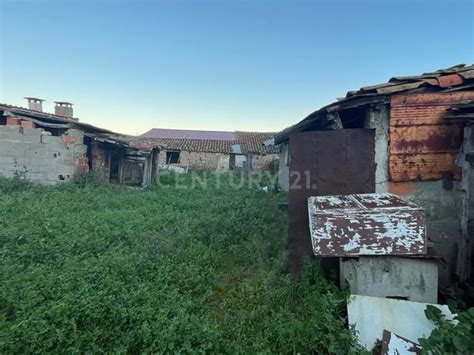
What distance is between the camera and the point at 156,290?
339cm

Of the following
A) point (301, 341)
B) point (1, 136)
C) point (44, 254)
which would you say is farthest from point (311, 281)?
point (1, 136)

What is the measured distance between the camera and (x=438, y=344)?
1969 millimetres

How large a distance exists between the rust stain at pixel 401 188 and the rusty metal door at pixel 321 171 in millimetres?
229

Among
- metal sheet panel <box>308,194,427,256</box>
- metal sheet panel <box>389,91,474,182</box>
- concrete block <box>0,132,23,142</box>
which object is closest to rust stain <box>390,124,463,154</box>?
metal sheet panel <box>389,91,474,182</box>

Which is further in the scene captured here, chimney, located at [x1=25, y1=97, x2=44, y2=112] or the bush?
chimney, located at [x1=25, y1=97, x2=44, y2=112]

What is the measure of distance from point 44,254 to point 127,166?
9.55m

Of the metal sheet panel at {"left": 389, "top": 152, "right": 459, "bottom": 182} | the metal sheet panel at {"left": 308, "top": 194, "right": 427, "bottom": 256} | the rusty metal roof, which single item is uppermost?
the rusty metal roof

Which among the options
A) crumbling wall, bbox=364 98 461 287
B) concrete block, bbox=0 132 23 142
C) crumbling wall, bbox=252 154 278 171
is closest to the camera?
crumbling wall, bbox=364 98 461 287

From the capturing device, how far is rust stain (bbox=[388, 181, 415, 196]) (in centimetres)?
372

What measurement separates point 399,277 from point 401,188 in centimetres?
142

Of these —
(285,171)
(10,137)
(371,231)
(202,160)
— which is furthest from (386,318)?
(202,160)

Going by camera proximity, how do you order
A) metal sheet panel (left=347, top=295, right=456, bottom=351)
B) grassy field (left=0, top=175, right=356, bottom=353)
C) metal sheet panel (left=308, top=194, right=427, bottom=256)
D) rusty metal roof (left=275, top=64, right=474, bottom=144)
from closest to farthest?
metal sheet panel (left=347, top=295, right=456, bottom=351), metal sheet panel (left=308, top=194, right=427, bottom=256), grassy field (left=0, top=175, right=356, bottom=353), rusty metal roof (left=275, top=64, right=474, bottom=144)

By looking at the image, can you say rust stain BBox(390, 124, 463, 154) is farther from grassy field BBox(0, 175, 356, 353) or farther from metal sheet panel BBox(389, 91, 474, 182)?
grassy field BBox(0, 175, 356, 353)

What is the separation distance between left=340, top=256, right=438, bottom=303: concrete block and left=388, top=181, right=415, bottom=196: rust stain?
122cm
